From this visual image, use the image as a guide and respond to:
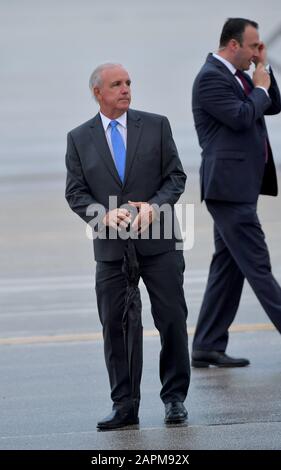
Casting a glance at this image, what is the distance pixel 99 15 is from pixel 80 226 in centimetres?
1016

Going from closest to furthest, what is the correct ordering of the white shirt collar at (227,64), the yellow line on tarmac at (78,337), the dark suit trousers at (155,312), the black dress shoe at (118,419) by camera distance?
the black dress shoe at (118,419)
the dark suit trousers at (155,312)
the white shirt collar at (227,64)
the yellow line on tarmac at (78,337)

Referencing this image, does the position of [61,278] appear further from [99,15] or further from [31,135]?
[99,15]

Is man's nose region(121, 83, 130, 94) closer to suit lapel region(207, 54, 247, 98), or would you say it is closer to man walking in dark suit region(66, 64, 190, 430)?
man walking in dark suit region(66, 64, 190, 430)

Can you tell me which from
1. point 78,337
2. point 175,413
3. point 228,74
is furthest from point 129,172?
point 78,337

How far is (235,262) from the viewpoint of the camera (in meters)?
7.79

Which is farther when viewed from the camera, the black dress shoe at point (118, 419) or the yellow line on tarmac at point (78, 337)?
the yellow line on tarmac at point (78, 337)

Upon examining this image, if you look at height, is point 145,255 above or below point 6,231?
above

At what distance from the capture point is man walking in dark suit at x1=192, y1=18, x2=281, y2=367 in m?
7.49

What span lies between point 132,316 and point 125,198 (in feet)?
1.80

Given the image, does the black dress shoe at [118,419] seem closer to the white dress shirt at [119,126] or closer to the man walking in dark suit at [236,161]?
the white dress shirt at [119,126]

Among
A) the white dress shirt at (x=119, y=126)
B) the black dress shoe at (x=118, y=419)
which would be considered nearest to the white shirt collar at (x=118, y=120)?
the white dress shirt at (x=119, y=126)

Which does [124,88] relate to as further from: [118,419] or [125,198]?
[118,419]

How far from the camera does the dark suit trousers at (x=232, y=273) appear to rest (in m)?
7.50

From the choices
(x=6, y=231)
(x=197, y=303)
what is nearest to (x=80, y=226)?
(x=6, y=231)
